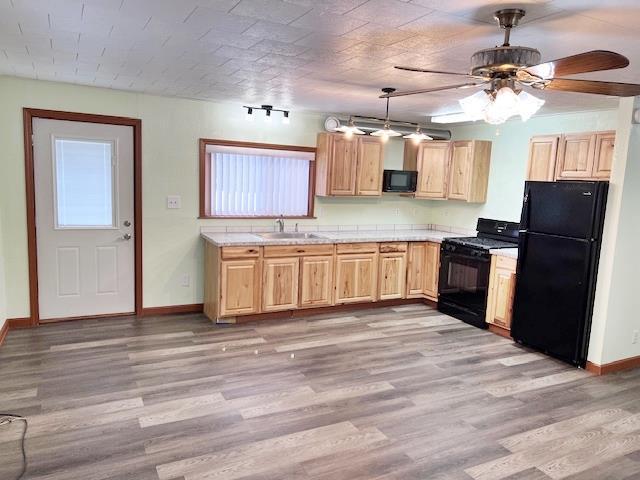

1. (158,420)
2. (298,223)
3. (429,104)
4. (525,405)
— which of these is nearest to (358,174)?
(298,223)

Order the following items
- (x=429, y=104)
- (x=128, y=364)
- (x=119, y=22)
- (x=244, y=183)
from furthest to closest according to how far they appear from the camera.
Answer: (x=244, y=183) < (x=429, y=104) < (x=128, y=364) < (x=119, y=22)

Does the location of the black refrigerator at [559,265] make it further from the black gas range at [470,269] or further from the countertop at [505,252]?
the black gas range at [470,269]

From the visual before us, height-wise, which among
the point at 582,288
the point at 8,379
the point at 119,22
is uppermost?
the point at 119,22

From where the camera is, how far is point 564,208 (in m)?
4.05

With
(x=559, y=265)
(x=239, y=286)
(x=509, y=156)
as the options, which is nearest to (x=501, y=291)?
(x=559, y=265)

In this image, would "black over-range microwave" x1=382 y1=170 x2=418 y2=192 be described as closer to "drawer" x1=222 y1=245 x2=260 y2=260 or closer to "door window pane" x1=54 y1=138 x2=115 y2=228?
"drawer" x1=222 y1=245 x2=260 y2=260

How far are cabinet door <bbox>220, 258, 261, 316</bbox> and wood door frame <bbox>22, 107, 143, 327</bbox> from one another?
38.2 inches

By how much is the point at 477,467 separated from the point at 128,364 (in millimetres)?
2725

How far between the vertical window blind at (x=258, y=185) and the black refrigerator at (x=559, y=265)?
260 cm

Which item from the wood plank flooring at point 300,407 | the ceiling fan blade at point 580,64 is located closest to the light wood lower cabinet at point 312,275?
the wood plank flooring at point 300,407

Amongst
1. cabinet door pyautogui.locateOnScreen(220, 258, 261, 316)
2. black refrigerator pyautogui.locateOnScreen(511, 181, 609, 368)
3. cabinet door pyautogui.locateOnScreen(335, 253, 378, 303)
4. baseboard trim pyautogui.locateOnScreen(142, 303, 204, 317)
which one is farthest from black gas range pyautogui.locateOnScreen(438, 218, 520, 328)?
baseboard trim pyautogui.locateOnScreen(142, 303, 204, 317)

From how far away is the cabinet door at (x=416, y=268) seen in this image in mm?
→ 5816

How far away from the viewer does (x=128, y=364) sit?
148 inches

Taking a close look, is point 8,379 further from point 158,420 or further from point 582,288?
point 582,288
